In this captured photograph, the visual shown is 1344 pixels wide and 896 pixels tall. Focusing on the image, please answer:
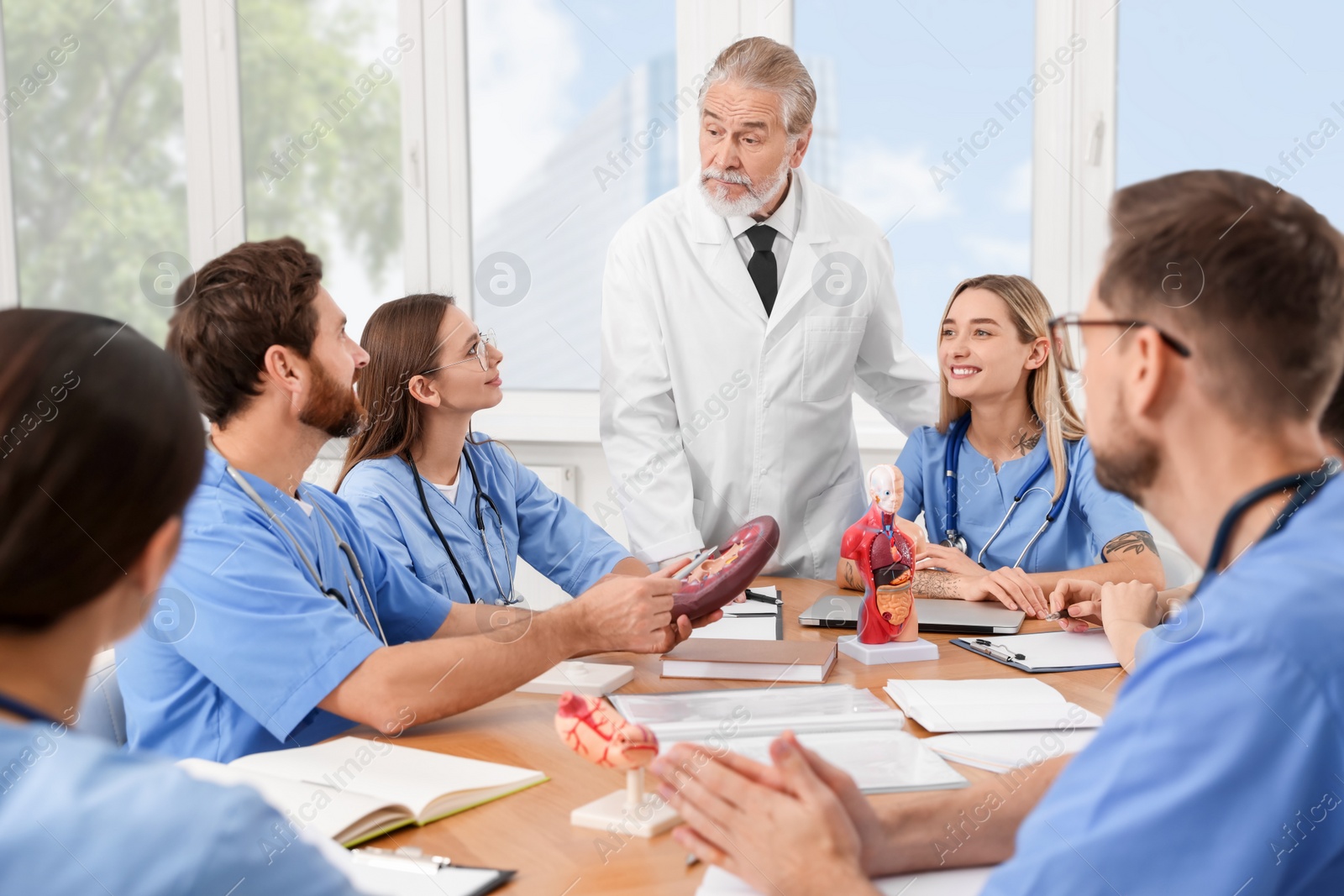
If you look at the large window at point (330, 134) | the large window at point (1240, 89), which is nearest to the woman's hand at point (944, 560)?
the large window at point (1240, 89)

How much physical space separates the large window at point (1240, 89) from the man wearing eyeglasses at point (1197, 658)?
285cm

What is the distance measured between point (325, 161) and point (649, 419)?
2.21 metres

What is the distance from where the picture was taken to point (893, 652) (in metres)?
1.97

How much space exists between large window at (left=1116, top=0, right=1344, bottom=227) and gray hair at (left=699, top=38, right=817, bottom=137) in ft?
4.15

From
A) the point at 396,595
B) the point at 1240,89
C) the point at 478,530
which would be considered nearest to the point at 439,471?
the point at 478,530

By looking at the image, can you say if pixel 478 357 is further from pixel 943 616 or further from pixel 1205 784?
pixel 1205 784

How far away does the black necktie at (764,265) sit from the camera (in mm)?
3102

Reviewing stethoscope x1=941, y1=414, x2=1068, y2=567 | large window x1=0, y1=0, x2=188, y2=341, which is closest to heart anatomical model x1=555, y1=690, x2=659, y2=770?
stethoscope x1=941, y1=414, x2=1068, y2=567

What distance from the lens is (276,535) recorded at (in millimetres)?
1698

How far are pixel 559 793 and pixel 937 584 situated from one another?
131 centimetres

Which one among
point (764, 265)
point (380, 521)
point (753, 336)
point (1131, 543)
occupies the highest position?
point (764, 265)

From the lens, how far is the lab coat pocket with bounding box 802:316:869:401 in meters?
3.03

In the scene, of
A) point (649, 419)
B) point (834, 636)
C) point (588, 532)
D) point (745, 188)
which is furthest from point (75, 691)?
point (745, 188)

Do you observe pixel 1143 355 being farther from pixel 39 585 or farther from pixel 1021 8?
pixel 1021 8
